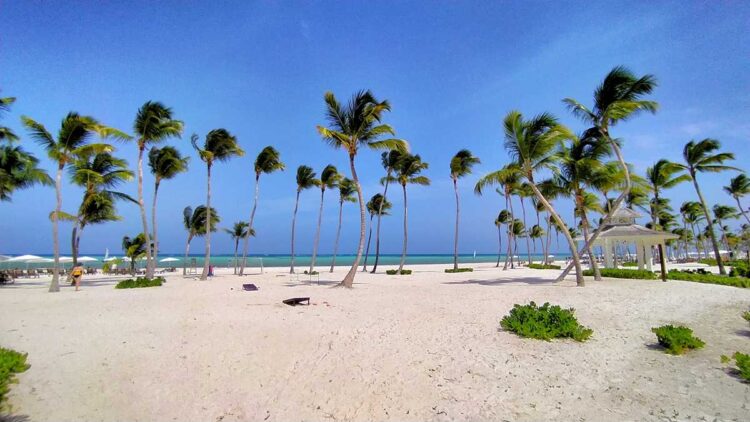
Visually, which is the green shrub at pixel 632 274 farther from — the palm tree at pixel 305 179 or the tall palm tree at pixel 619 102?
the palm tree at pixel 305 179

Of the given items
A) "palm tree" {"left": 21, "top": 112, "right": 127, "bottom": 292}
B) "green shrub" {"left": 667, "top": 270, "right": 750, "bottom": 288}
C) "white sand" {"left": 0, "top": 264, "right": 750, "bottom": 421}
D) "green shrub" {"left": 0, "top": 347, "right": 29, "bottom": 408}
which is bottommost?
"white sand" {"left": 0, "top": 264, "right": 750, "bottom": 421}

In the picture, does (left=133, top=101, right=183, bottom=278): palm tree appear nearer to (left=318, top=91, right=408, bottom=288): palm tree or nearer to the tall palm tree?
(left=318, top=91, right=408, bottom=288): palm tree

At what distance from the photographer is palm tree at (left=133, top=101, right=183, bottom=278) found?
66.4ft

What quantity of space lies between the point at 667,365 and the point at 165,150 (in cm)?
2593

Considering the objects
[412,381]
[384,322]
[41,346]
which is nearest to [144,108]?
[41,346]

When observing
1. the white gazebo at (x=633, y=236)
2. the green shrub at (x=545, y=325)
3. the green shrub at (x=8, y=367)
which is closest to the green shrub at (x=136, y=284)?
the green shrub at (x=8, y=367)

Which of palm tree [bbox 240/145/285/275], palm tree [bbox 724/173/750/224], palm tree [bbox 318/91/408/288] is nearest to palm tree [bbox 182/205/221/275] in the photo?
palm tree [bbox 240/145/285/275]

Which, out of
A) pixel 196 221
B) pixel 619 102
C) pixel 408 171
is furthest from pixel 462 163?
pixel 196 221

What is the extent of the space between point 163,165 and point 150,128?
340 centimetres

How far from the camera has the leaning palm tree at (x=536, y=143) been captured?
16.3m

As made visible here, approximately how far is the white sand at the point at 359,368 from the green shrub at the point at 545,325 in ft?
0.98

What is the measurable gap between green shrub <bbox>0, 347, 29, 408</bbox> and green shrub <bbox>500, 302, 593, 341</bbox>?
8511 millimetres

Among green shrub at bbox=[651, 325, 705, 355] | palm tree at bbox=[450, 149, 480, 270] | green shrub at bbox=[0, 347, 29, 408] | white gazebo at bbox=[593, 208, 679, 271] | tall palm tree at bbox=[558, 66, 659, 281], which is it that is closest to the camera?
green shrub at bbox=[0, 347, 29, 408]

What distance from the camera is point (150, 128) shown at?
20469 mm
